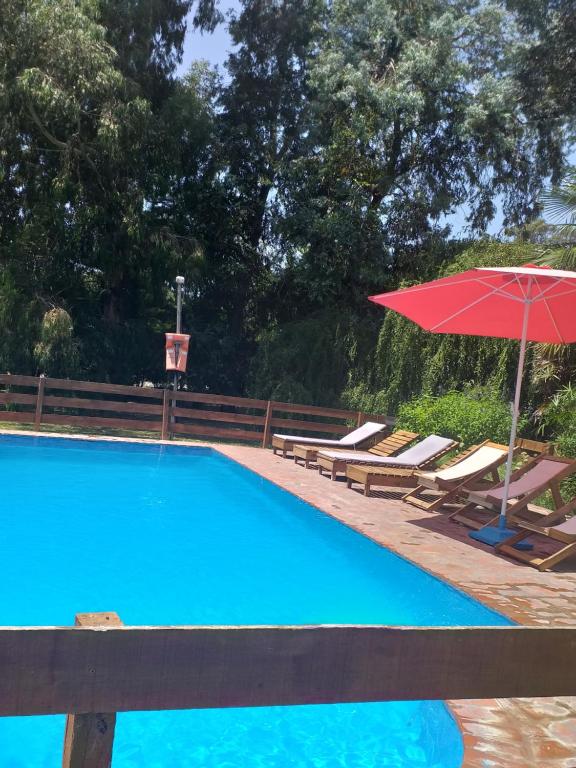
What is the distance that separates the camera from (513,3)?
16422mm

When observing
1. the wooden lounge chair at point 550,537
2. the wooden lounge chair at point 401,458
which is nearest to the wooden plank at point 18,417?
the wooden lounge chair at point 401,458

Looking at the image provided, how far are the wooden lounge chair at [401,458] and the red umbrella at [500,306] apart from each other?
192cm

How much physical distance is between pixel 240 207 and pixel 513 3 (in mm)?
8054

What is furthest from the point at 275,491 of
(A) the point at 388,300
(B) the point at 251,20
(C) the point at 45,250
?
(B) the point at 251,20

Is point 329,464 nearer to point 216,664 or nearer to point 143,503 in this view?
point 143,503

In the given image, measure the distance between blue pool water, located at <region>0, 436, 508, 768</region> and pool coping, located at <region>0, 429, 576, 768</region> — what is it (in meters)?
0.10

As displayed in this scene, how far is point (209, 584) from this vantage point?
18.6 feet

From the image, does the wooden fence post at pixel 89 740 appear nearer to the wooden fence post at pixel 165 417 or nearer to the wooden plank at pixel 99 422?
the wooden fence post at pixel 165 417

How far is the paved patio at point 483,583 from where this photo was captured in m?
2.90

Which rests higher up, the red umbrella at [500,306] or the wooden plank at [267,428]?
the red umbrella at [500,306]

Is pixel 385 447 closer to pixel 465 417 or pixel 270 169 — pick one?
pixel 465 417

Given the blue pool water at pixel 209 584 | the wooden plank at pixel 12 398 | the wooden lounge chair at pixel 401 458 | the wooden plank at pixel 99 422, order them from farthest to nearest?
the wooden plank at pixel 99 422, the wooden plank at pixel 12 398, the wooden lounge chair at pixel 401 458, the blue pool water at pixel 209 584

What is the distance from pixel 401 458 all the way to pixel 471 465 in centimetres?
162

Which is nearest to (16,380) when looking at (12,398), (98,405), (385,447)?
(12,398)
